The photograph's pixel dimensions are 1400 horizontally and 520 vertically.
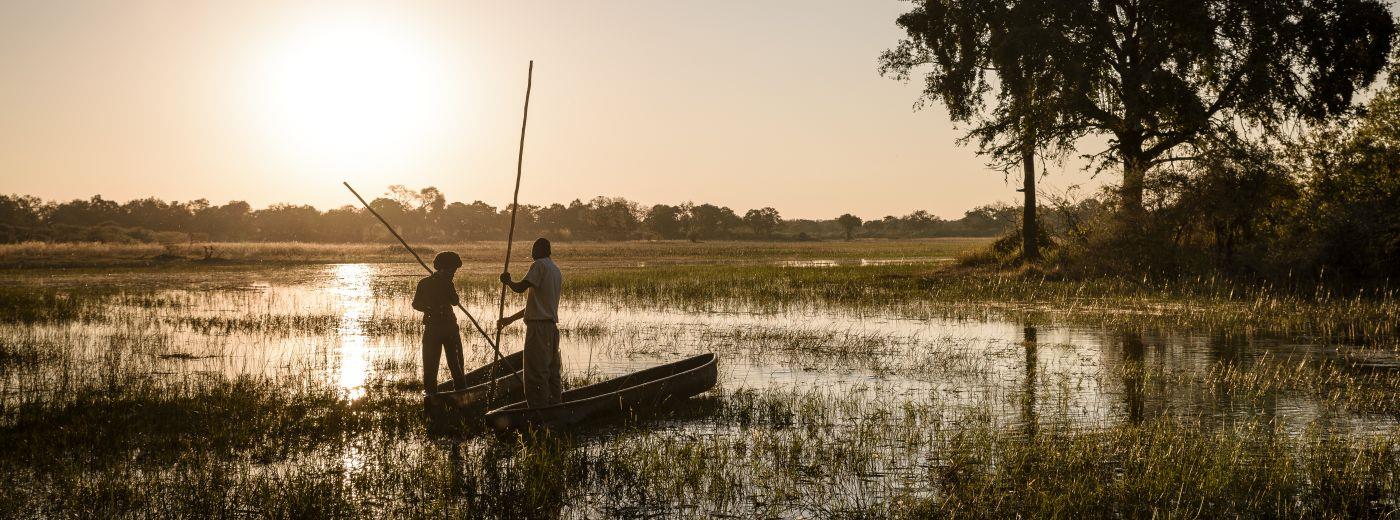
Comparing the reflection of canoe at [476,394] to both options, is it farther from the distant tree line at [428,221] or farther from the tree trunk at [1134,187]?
the distant tree line at [428,221]

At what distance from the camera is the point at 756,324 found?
2203cm

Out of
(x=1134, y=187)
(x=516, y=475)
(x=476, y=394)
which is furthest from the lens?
(x=1134, y=187)

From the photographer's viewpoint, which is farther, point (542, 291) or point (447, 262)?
point (447, 262)

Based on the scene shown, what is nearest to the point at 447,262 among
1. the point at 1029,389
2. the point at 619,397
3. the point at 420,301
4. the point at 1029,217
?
the point at 420,301

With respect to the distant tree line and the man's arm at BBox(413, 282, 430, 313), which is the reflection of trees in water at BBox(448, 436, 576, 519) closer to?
the man's arm at BBox(413, 282, 430, 313)

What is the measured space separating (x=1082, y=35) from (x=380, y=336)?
24.1 m

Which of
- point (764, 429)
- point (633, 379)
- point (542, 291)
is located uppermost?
point (542, 291)

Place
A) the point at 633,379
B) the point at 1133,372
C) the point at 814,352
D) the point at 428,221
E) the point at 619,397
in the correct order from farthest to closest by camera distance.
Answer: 1. the point at 428,221
2. the point at 814,352
3. the point at 1133,372
4. the point at 633,379
5. the point at 619,397

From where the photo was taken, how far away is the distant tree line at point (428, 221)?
132 m

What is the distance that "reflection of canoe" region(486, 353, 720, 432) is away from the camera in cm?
960

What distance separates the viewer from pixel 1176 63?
3162 centimetres

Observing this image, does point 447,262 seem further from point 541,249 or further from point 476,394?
point 541,249

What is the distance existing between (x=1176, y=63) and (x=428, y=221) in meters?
146

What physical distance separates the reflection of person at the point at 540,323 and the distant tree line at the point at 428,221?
104m
